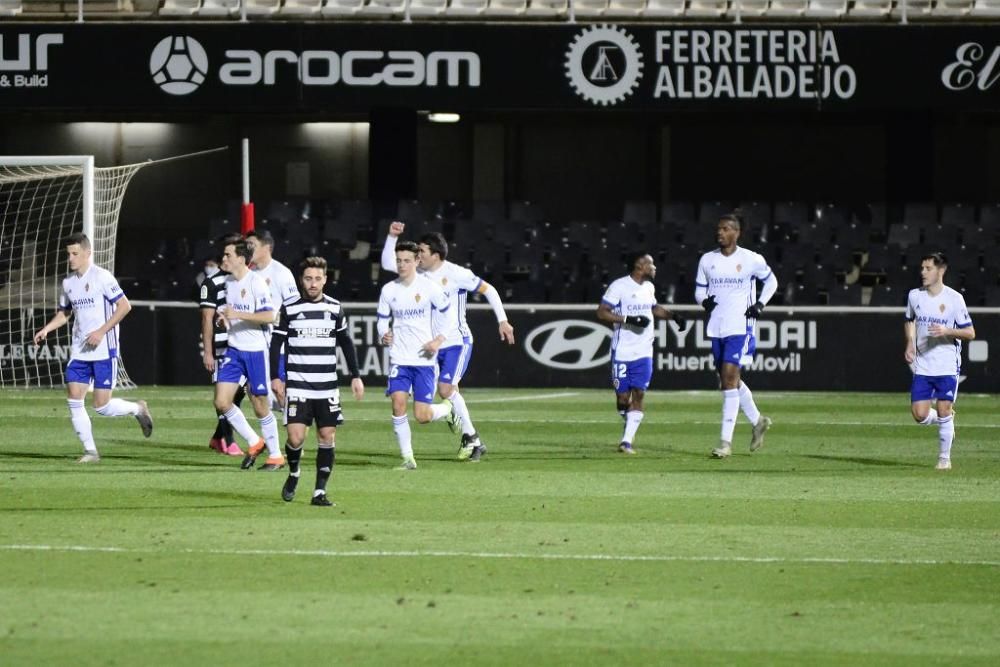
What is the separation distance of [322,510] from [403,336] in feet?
9.56

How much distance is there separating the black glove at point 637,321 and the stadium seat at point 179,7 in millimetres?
13972

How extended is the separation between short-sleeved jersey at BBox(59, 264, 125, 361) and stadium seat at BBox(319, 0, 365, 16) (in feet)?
44.8

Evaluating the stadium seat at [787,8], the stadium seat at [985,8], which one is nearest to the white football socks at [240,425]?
the stadium seat at [787,8]

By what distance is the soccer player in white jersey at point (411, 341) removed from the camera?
45.3 feet

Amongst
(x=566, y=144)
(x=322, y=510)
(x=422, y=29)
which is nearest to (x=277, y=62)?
(x=422, y=29)

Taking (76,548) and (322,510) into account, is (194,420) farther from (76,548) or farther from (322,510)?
(76,548)

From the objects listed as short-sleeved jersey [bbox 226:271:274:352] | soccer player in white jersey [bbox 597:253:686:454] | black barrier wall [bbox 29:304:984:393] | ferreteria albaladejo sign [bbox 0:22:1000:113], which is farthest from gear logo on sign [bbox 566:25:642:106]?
short-sleeved jersey [bbox 226:271:274:352]

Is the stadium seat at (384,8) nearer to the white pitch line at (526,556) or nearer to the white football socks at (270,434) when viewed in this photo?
A: the white football socks at (270,434)

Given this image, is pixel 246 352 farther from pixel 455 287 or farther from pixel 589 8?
pixel 589 8

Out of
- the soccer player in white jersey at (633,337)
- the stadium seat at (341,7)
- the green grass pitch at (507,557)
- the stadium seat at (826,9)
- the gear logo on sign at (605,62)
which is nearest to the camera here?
the green grass pitch at (507,557)

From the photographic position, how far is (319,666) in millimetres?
6855

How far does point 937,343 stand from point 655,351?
32.1 feet

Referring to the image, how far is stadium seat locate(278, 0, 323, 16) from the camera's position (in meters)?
27.2

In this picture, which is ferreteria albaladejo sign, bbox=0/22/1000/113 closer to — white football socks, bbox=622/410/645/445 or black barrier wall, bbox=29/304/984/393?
black barrier wall, bbox=29/304/984/393
